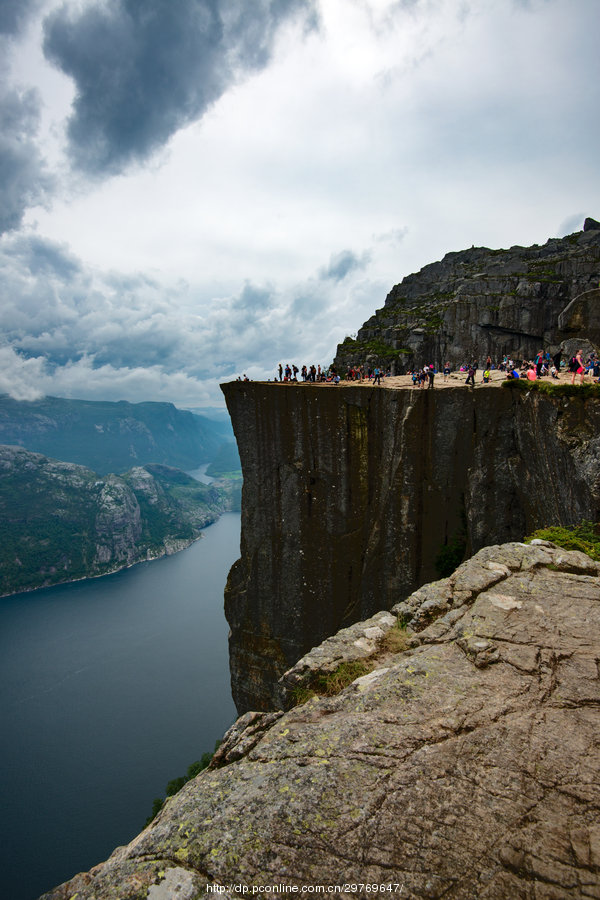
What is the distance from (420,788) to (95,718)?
324 feet

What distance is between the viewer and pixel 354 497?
91.1 feet

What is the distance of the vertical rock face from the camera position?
71.6ft

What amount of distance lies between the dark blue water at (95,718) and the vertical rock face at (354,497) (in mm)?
48559

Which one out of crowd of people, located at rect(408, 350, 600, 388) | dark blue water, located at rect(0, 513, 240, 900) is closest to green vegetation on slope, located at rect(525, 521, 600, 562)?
crowd of people, located at rect(408, 350, 600, 388)

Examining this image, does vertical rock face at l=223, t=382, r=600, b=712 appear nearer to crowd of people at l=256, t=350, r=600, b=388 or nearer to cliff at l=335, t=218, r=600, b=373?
crowd of people at l=256, t=350, r=600, b=388

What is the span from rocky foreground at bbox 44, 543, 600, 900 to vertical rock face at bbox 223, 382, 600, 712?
1231cm

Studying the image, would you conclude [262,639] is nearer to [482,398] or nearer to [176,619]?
[482,398]

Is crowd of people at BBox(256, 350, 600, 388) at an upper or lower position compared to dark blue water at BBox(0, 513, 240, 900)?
upper

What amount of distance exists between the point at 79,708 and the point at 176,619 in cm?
3935

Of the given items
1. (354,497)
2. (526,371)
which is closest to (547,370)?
(526,371)

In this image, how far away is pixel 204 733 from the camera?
242 ft

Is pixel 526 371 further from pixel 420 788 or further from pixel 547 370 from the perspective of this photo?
pixel 420 788

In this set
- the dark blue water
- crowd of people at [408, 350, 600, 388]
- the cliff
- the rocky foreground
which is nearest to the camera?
the rocky foreground

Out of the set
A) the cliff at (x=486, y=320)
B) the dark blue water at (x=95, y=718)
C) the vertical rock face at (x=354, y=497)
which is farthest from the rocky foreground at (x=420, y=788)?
the dark blue water at (x=95, y=718)
